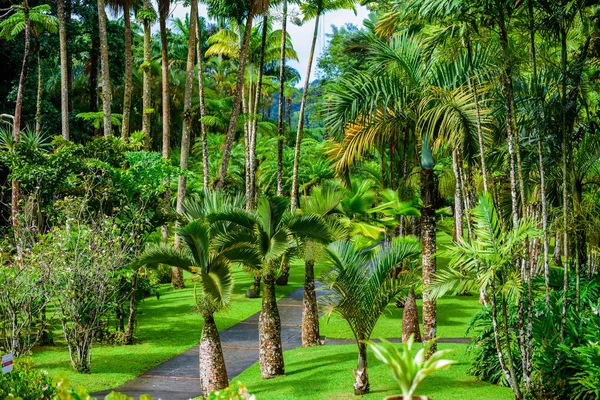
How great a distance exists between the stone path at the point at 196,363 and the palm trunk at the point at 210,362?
58cm

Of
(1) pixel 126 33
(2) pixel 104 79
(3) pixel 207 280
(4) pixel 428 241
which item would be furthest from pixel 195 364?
(1) pixel 126 33

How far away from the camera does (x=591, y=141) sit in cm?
1191

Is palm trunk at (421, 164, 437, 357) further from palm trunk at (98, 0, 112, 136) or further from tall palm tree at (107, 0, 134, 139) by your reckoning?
tall palm tree at (107, 0, 134, 139)

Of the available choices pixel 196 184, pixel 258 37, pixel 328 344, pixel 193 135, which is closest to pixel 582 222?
pixel 328 344

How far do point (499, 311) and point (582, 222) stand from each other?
208cm

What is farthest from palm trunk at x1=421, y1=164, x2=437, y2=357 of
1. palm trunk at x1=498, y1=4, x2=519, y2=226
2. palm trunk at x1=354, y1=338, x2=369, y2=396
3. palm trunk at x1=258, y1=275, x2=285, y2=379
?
palm trunk at x1=498, y1=4, x2=519, y2=226

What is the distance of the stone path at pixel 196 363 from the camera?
498 inches

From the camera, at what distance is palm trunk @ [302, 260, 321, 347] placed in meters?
15.6

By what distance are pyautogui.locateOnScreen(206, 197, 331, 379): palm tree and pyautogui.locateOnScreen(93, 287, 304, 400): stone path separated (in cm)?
133

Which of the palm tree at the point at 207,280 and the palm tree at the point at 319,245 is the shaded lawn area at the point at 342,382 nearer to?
the palm tree at the point at 207,280

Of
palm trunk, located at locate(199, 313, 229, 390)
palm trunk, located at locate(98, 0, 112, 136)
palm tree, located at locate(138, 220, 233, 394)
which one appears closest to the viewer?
palm tree, located at locate(138, 220, 233, 394)

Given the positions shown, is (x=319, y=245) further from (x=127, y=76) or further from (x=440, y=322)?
(x=127, y=76)

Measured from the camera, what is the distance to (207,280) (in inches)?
469

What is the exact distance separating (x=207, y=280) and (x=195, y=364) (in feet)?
12.1
